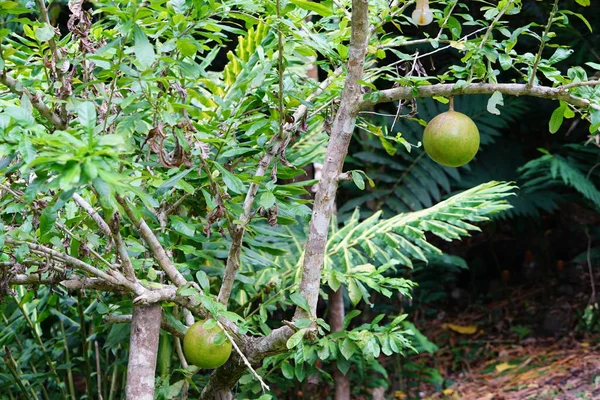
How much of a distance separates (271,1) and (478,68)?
405 millimetres

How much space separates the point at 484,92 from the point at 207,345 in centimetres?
69

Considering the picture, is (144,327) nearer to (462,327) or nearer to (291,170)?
(291,170)

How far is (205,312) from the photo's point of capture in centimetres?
147

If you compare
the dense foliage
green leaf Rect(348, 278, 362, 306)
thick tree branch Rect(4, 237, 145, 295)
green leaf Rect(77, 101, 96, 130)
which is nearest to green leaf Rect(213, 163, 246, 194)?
the dense foliage

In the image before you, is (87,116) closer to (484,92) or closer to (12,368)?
(484,92)

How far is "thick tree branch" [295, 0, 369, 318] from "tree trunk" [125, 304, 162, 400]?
0.98ft

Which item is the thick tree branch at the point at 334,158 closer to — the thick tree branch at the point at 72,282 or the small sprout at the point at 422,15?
the small sprout at the point at 422,15

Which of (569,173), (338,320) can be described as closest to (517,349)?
(569,173)

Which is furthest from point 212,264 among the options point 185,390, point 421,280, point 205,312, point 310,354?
point 421,280

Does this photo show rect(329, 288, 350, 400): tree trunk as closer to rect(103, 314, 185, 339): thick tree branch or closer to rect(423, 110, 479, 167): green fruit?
rect(103, 314, 185, 339): thick tree branch

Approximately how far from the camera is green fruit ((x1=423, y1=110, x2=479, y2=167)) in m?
1.26

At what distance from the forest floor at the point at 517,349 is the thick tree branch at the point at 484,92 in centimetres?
196

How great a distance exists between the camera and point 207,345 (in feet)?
4.39

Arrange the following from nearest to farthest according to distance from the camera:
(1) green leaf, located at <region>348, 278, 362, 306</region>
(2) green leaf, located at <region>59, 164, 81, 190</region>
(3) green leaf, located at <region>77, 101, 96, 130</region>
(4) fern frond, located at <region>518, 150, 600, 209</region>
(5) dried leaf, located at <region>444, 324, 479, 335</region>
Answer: (2) green leaf, located at <region>59, 164, 81, 190</region>, (3) green leaf, located at <region>77, 101, 96, 130</region>, (1) green leaf, located at <region>348, 278, 362, 306</region>, (4) fern frond, located at <region>518, 150, 600, 209</region>, (5) dried leaf, located at <region>444, 324, 479, 335</region>
